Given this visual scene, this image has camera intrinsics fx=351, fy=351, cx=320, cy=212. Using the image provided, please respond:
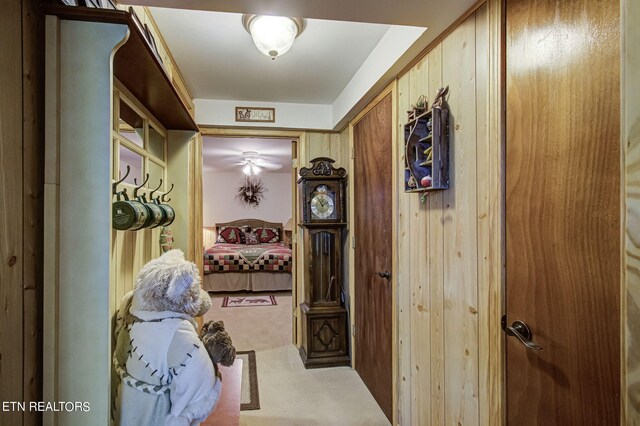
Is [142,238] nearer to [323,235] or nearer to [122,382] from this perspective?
[122,382]

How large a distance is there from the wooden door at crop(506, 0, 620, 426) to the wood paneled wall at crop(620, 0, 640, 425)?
0.21 m

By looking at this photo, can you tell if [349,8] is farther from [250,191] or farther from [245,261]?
[250,191]

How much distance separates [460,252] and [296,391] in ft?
6.06

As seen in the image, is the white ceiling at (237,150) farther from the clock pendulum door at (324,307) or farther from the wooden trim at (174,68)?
the clock pendulum door at (324,307)

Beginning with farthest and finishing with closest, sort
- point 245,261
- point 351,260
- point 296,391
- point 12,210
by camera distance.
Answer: point 245,261 < point 351,260 < point 296,391 < point 12,210

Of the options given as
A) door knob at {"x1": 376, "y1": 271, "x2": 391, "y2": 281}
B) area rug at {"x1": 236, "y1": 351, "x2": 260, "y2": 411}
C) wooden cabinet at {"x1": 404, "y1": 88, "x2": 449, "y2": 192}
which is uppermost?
wooden cabinet at {"x1": 404, "y1": 88, "x2": 449, "y2": 192}

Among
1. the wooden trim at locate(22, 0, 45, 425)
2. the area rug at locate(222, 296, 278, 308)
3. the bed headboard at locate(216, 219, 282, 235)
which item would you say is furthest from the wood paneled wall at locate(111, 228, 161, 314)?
the bed headboard at locate(216, 219, 282, 235)

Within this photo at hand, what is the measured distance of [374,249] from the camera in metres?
2.54

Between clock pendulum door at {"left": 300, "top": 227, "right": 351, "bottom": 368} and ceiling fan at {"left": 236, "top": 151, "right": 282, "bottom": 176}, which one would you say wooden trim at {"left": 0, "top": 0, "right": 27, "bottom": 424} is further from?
ceiling fan at {"left": 236, "top": 151, "right": 282, "bottom": 176}

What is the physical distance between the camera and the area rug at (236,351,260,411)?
7.98ft

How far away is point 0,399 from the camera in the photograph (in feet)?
2.41

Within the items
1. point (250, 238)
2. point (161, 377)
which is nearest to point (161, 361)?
point (161, 377)

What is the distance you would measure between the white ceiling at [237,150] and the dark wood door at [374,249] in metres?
1.74

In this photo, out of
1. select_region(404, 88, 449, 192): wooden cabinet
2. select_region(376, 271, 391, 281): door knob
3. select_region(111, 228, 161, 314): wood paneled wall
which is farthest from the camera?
select_region(376, 271, 391, 281): door knob
